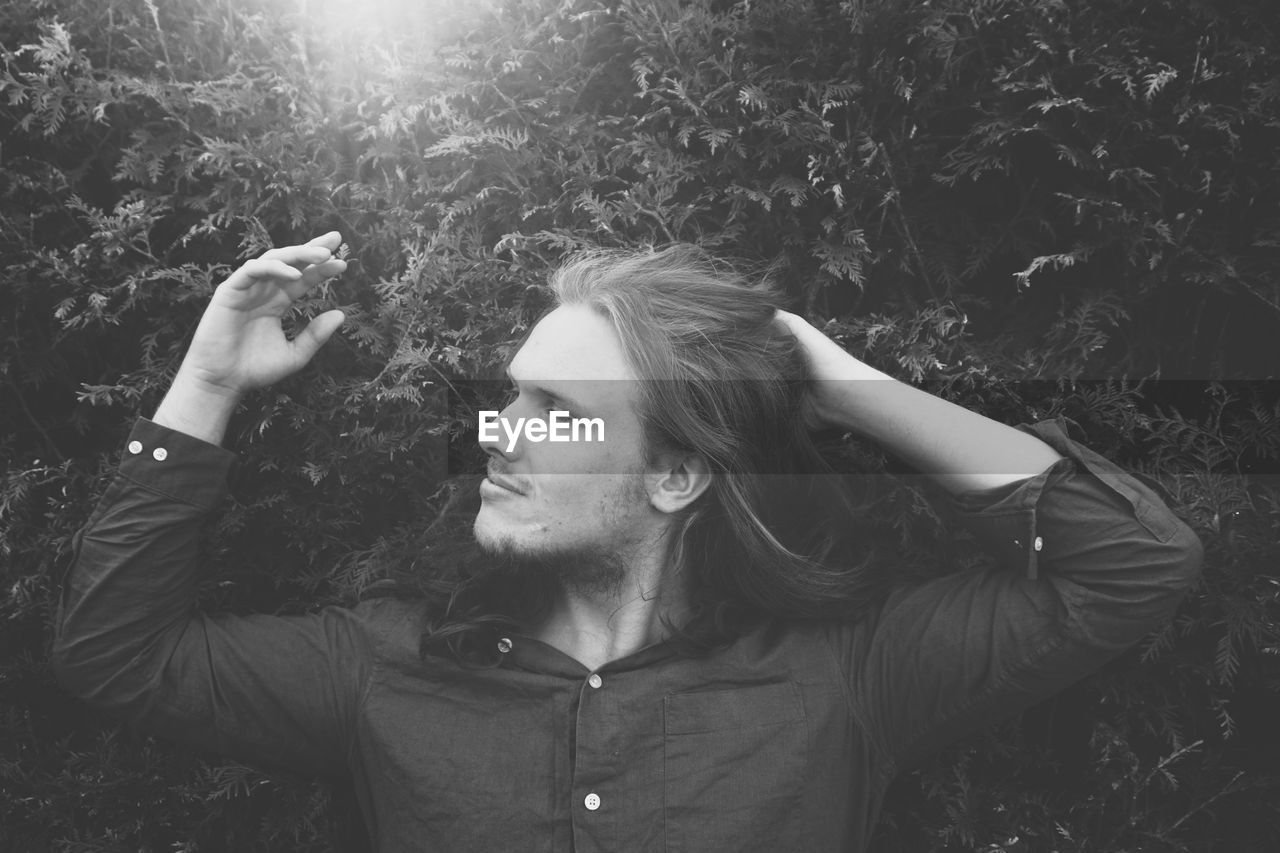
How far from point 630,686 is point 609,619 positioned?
21 cm

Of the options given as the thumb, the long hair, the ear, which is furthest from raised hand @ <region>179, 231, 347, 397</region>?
the ear

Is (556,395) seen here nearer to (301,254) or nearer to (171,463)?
(301,254)

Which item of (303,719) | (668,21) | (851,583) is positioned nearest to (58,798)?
(303,719)

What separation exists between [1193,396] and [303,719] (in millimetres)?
2448

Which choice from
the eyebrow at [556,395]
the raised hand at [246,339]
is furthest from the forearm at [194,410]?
the eyebrow at [556,395]

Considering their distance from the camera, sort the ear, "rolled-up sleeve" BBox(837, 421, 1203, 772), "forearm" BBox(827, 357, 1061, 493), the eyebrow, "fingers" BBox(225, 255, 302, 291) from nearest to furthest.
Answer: "rolled-up sleeve" BBox(837, 421, 1203, 772) < "forearm" BBox(827, 357, 1061, 493) < "fingers" BBox(225, 255, 302, 291) < the eyebrow < the ear

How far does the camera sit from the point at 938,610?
243 centimetres

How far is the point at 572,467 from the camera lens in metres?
2.52

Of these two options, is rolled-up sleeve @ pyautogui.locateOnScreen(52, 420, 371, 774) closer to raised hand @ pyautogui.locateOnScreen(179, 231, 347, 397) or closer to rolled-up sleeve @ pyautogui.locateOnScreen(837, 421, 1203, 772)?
raised hand @ pyautogui.locateOnScreen(179, 231, 347, 397)

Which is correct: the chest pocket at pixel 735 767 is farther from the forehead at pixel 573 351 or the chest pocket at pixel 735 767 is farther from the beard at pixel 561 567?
the forehead at pixel 573 351

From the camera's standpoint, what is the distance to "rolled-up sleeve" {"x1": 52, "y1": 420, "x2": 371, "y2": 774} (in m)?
2.38

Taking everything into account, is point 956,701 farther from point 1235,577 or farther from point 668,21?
point 668,21

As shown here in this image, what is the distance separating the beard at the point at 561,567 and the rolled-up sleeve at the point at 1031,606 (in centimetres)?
65

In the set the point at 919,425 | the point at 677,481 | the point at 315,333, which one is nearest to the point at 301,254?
the point at 315,333
